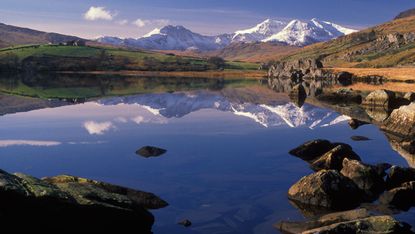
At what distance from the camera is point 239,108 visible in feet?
249

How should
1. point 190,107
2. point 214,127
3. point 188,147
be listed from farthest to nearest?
point 190,107 < point 214,127 < point 188,147

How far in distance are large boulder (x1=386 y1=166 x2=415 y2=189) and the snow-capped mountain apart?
83.7 ft

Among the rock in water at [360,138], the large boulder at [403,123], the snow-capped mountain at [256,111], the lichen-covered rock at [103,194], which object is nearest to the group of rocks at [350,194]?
the lichen-covered rock at [103,194]

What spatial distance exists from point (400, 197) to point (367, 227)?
23.1 feet

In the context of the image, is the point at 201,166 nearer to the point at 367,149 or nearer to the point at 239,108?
the point at 367,149

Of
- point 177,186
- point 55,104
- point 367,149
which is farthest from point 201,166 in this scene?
point 55,104

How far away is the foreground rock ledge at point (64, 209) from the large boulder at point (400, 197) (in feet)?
40.8

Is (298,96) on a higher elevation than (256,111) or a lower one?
higher

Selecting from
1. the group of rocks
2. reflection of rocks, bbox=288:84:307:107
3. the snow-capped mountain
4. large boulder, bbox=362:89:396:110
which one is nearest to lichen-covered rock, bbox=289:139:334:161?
the group of rocks

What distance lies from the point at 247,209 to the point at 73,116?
4124 cm

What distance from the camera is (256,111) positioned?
71438 mm

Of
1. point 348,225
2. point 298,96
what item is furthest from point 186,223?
point 298,96

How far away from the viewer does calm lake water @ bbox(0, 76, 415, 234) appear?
24.9m

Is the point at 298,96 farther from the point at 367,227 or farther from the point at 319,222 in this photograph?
the point at 367,227
